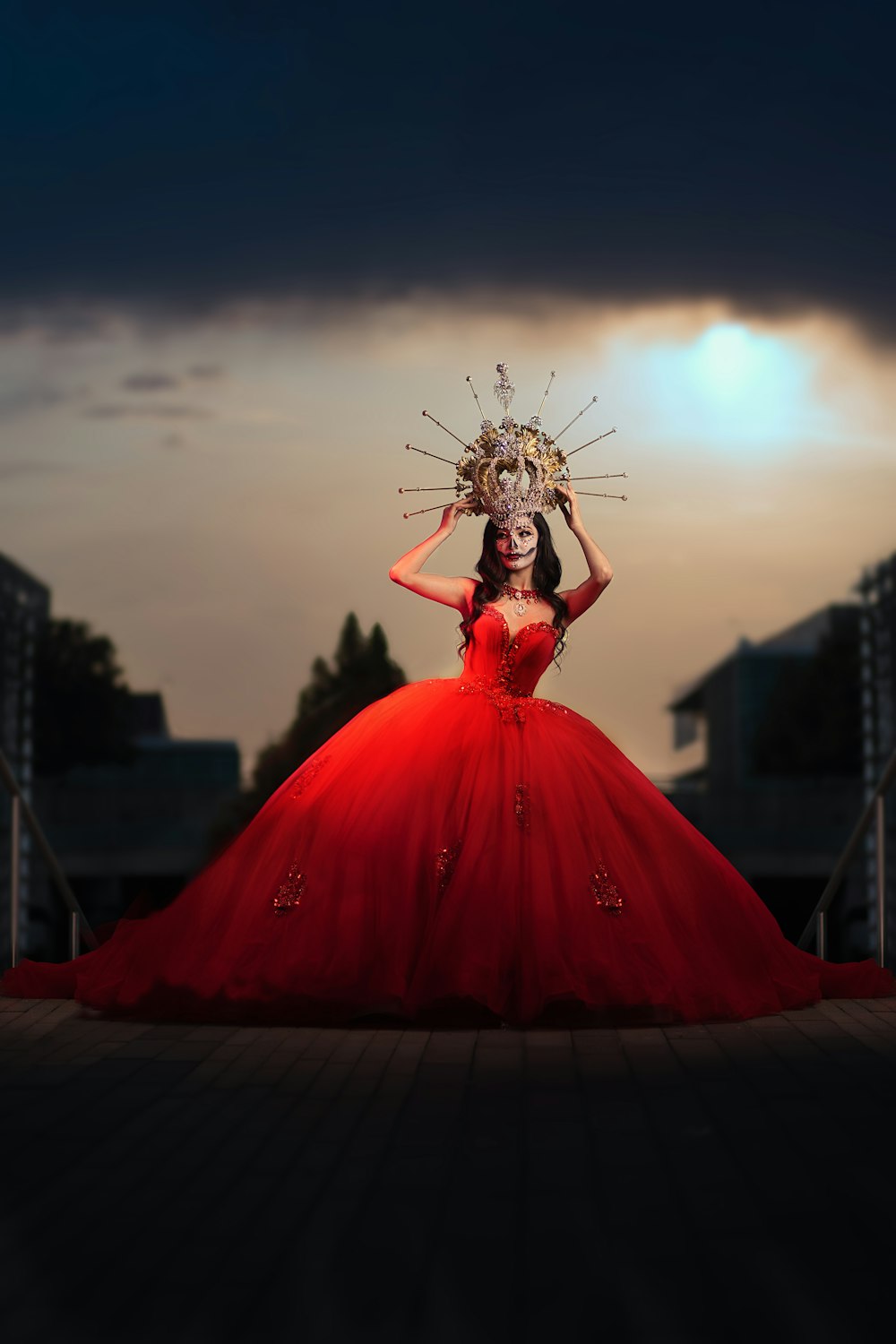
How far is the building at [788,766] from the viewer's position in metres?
38.5

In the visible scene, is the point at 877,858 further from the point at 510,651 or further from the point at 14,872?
the point at 14,872

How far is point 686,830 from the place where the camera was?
623 centimetres

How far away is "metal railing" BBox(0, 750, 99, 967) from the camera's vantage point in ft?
22.0

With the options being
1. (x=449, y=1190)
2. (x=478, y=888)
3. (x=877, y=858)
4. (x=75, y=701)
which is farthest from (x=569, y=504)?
(x=75, y=701)

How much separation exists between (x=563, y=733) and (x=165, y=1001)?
79.1 inches

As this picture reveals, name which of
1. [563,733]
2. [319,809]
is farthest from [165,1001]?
[563,733]

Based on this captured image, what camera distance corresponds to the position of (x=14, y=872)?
6.98 metres

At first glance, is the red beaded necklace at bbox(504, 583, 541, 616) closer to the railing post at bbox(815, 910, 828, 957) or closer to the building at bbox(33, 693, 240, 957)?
the railing post at bbox(815, 910, 828, 957)

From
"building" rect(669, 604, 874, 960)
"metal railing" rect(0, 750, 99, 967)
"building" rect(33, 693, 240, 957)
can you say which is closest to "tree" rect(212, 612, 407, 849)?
"building" rect(33, 693, 240, 957)

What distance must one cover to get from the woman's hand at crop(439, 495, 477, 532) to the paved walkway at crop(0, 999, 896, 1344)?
2.43m

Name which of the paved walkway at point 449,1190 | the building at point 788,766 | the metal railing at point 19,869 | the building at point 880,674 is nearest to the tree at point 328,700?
the building at point 788,766

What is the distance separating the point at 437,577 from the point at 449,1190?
12.2ft

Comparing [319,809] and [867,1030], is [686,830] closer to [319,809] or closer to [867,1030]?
[867,1030]

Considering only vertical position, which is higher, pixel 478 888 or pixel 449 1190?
pixel 478 888
